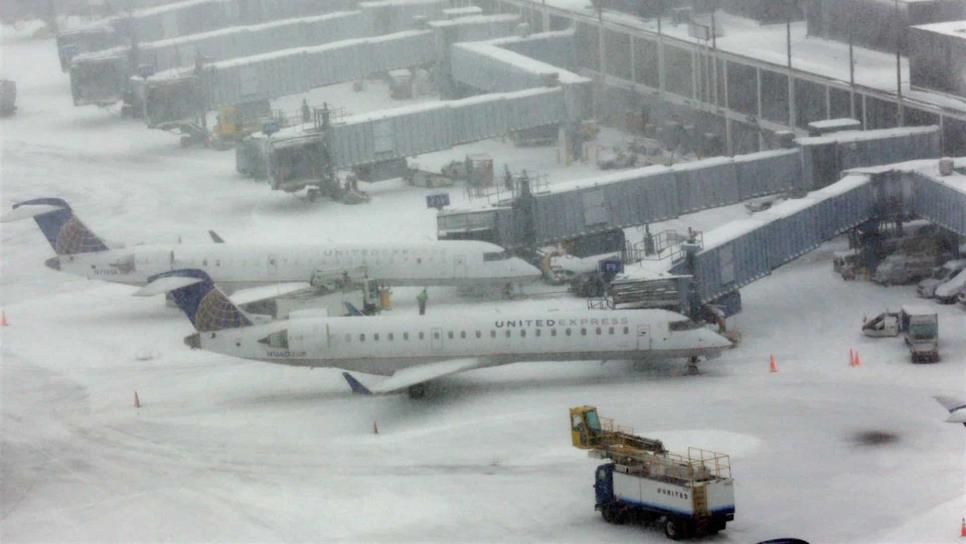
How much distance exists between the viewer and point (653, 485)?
53062mm

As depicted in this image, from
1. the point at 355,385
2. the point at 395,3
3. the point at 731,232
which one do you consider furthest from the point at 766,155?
the point at 395,3

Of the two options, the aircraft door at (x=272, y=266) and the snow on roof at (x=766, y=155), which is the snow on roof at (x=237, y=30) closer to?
the aircraft door at (x=272, y=266)

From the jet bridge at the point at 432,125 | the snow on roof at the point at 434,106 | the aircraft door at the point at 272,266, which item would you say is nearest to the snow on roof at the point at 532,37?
the jet bridge at the point at 432,125

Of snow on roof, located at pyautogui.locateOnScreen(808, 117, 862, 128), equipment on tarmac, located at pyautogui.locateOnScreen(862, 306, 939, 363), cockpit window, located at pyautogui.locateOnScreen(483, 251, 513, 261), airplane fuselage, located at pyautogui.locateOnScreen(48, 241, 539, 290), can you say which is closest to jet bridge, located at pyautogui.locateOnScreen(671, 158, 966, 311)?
equipment on tarmac, located at pyautogui.locateOnScreen(862, 306, 939, 363)

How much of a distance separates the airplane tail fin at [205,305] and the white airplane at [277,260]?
12.7 metres

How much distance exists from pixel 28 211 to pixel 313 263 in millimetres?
14485

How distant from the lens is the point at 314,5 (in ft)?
522

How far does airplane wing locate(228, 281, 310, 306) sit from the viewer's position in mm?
81750

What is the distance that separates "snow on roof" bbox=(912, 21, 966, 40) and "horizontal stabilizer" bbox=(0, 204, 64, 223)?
47583 millimetres

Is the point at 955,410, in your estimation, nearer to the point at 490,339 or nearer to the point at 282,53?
the point at 490,339

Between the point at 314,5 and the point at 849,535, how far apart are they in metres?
115

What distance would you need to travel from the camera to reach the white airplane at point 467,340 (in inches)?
2709

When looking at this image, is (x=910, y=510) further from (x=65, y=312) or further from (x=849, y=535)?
(x=65, y=312)

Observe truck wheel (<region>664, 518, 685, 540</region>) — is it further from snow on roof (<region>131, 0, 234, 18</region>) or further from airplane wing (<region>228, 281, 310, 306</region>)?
snow on roof (<region>131, 0, 234, 18</region>)
